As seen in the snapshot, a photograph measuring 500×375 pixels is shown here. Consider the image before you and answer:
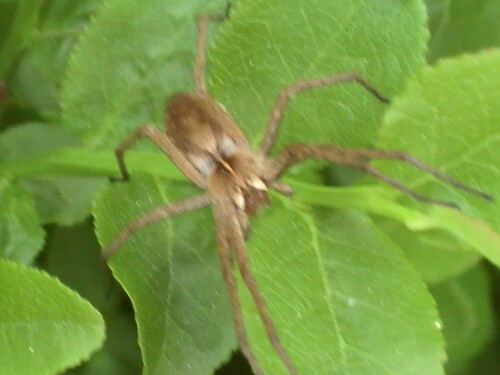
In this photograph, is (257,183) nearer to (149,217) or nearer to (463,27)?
(149,217)

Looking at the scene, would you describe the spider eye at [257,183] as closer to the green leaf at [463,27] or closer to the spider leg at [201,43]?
the spider leg at [201,43]

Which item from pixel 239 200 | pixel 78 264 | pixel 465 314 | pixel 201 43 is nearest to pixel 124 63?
pixel 201 43

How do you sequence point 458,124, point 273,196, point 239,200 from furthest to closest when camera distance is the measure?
point 239,200 → point 273,196 → point 458,124

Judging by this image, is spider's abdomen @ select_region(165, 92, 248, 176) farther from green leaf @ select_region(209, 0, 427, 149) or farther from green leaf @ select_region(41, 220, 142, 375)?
green leaf @ select_region(41, 220, 142, 375)

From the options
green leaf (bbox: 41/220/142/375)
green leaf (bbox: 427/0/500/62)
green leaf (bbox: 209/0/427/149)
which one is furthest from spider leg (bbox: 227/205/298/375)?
green leaf (bbox: 427/0/500/62)

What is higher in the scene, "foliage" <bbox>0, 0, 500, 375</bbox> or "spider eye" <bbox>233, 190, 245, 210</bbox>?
"foliage" <bbox>0, 0, 500, 375</bbox>

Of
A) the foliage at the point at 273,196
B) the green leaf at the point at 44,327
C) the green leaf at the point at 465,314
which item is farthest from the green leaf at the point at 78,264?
the green leaf at the point at 465,314
